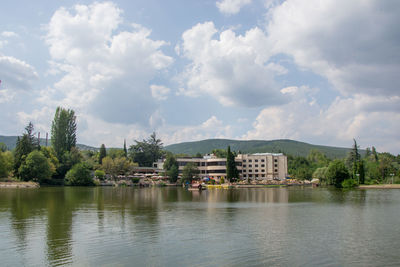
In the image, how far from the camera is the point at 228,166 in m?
107

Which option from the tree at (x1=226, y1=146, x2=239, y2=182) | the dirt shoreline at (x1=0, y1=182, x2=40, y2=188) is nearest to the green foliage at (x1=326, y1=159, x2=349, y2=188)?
the tree at (x1=226, y1=146, x2=239, y2=182)

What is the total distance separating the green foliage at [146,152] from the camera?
144 m

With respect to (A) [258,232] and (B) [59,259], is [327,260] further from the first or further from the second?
(B) [59,259]

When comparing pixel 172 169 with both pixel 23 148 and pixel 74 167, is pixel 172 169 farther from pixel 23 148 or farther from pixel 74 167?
pixel 23 148

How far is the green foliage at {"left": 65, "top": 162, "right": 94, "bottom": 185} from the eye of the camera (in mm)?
95312

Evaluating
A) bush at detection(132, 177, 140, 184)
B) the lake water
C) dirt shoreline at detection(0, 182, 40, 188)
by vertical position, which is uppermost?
the lake water

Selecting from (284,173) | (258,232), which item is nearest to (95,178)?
(284,173)

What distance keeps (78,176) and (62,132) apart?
20.3 metres

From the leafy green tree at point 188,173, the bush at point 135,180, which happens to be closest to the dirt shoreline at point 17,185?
the bush at point 135,180

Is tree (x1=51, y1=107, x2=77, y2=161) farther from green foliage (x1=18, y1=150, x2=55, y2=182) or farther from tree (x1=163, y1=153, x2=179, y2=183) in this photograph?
tree (x1=163, y1=153, x2=179, y2=183)

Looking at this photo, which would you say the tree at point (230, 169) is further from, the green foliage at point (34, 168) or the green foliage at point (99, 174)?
the green foliage at point (34, 168)

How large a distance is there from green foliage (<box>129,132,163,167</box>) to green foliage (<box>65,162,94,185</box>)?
42949 millimetres

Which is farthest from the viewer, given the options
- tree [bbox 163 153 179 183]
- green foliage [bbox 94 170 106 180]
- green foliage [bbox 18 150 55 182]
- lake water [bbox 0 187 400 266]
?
tree [bbox 163 153 179 183]

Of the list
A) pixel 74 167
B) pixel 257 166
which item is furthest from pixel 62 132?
pixel 257 166
